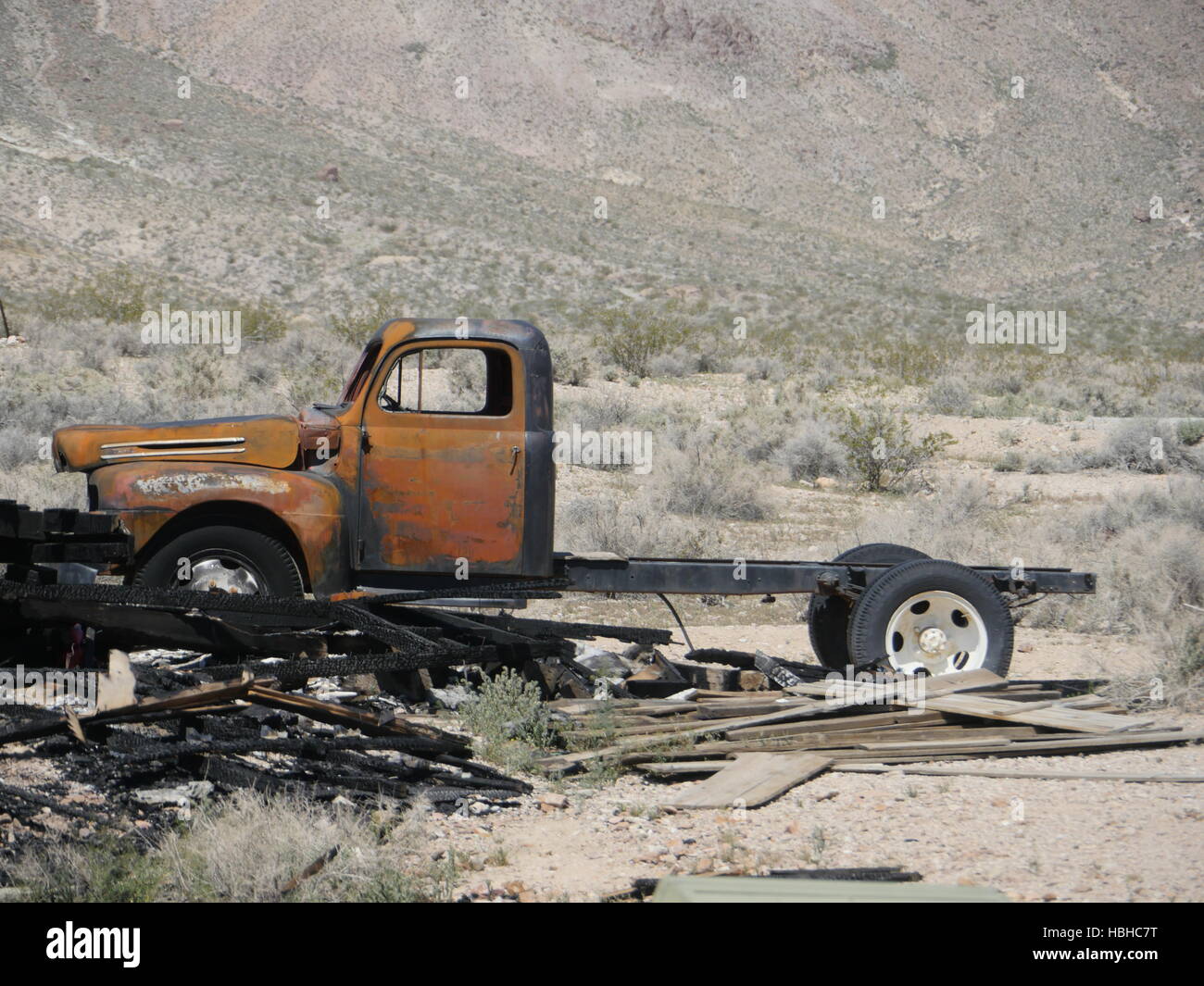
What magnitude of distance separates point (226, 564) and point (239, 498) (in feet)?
1.26

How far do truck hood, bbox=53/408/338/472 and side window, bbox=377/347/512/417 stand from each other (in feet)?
1.63

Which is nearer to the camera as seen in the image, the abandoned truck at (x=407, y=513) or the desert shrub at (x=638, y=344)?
the abandoned truck at (x=407, y=513)

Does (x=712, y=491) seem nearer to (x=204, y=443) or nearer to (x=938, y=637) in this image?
(x=938, y=637)

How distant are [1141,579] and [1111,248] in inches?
2284

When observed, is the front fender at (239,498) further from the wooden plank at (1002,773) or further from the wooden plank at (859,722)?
the wooden plank at (859,722)

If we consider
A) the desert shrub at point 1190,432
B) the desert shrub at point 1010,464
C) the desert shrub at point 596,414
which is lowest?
the desert shrub at point 1010,464

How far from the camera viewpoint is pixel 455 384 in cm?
2084

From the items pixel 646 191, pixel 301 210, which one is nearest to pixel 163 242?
pixel 301 210

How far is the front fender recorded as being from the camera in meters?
7.03

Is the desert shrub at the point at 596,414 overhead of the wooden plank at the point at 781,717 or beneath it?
overhead

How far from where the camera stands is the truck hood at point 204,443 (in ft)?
24.1

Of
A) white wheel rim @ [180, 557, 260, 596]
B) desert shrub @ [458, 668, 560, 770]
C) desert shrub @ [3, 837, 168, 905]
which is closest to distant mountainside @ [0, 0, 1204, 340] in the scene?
white wheel rim @ [180, 557, 260, 596]

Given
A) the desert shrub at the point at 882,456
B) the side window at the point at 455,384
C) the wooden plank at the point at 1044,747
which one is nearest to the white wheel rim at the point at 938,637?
the wooden plank at the point at 1044,747

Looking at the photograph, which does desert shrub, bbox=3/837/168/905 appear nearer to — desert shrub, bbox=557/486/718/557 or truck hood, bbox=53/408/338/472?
truck hood, bbox=53/408/338/472
